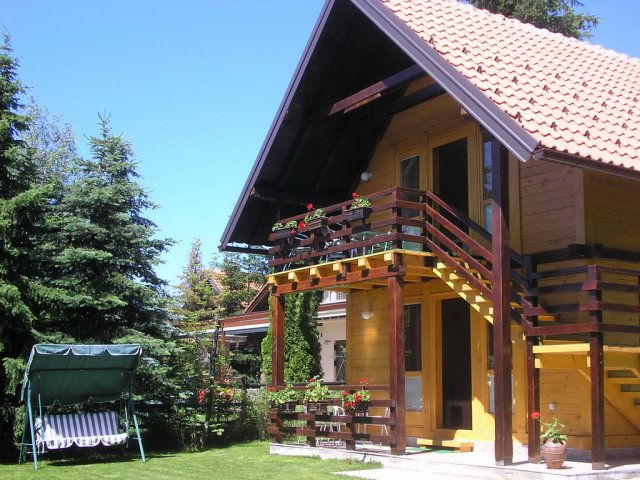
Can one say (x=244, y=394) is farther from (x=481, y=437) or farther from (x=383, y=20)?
(x=383, y=20)

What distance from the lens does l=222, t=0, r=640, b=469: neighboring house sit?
10000 millimetres

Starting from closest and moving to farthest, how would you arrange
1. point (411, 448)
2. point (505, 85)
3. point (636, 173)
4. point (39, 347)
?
point (636, 173) < point (505, 85) < point (39, 347) < point (411, 448)

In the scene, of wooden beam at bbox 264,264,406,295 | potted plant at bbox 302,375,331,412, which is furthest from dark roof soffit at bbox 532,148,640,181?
potted plant at bbox 302,375,331,412

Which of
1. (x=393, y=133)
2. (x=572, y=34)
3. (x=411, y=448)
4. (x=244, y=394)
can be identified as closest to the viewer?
(x=411, y=448)

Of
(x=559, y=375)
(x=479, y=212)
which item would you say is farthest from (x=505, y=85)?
(x=559, y=375)

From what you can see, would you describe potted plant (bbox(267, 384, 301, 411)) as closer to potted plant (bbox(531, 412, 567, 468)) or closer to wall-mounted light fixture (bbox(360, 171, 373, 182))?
wall-mounted light fixture (bbox(360, 171, 373, 182))

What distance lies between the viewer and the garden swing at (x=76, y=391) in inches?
480

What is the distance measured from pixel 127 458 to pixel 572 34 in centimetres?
2188

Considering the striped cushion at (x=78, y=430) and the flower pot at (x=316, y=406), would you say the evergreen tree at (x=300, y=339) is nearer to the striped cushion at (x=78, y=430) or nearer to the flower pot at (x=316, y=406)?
the flower pot at (x=316, y=406)

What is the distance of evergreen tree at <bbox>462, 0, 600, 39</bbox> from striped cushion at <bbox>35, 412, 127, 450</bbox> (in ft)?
65.8

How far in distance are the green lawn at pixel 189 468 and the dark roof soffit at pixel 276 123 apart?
4597 mm

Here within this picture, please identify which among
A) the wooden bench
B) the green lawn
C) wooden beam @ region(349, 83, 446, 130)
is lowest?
the green lawn

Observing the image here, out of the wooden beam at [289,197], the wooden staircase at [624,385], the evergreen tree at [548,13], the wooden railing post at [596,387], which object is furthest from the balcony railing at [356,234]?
the evergreen tree at [548,13]

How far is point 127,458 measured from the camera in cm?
1320
